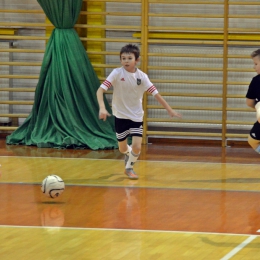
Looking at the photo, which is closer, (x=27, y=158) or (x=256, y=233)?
(x=256, y=233)

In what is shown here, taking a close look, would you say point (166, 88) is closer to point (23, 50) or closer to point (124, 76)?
point (23, 50)

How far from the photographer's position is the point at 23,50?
1119 centimetres

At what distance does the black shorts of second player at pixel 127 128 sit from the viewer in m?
8.09

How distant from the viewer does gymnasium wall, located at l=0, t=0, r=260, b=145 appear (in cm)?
1088

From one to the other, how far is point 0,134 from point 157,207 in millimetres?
5495

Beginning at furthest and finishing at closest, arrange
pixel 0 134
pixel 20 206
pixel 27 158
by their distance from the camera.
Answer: pixel 0 134 < pixel 27 158 < pixel 20 206

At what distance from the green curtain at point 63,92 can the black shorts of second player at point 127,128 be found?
231cm

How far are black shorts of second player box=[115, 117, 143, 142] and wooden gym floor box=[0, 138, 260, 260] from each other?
1.58 ft

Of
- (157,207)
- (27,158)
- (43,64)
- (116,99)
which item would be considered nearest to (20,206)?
(157,207)

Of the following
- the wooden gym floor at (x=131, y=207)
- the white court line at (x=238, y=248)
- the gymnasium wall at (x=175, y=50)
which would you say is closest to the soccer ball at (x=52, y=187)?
the wooden gym floor at (x=131, y=207)

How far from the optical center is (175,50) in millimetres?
11125

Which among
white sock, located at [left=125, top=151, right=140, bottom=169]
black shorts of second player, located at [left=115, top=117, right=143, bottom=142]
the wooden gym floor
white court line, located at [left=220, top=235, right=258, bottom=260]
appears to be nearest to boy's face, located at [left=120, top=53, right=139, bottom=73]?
black shorts of second player, located at [left=115, top=117, right=143, bottom=142]

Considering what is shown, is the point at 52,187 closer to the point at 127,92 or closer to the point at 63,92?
the point at 127,92

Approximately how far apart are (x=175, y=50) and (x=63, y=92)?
1.85 meters
